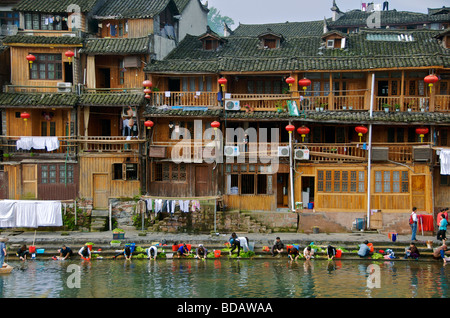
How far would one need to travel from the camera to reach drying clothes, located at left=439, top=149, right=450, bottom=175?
33.5 m

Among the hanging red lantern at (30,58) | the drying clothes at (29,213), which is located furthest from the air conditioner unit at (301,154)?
the hanging red lantern at (30,58)

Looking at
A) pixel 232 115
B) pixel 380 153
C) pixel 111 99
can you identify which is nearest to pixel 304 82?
pixel 232 115

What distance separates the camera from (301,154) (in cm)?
3516

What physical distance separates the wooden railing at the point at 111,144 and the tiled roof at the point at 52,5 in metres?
8.91

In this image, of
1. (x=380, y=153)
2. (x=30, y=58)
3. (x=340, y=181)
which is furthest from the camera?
(x=30, y=58)

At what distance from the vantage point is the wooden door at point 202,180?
36.9 meters

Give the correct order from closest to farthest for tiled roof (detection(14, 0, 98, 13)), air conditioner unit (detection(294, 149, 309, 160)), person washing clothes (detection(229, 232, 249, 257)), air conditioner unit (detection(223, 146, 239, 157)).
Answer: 1. person washing clothes (detection(229, 232, 249, 257))
2. air conditioner unit (detection(294, 149, 309, 160))
3. air conditioner unit (detection(223, 146, 239, 157))
4. tiled roof (detection(14, 0, 98, 13))

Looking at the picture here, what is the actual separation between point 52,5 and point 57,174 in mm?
11653

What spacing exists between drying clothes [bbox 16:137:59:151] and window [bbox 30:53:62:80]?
14.2 feet

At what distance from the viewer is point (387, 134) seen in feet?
120

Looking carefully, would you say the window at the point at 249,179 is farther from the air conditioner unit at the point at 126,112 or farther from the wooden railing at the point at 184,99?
the air conditioner unit at the point at 126,112

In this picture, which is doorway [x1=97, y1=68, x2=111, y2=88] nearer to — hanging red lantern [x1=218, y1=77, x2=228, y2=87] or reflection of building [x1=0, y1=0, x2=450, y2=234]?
reflection of building [x1=0, y1=0, x2=450, y2=234]

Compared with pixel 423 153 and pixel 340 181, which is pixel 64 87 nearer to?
pixel 340 181

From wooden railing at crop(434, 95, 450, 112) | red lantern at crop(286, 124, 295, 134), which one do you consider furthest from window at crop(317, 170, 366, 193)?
wooden railing at crop(434, 95, 450, 112)
